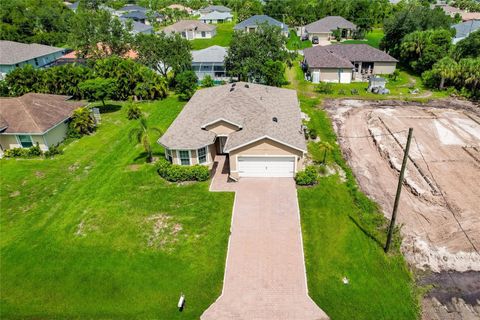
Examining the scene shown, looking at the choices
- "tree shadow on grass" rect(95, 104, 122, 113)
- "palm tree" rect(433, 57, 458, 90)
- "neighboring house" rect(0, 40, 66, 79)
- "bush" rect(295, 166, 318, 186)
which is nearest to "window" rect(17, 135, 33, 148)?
"tree shadow on grass" rect(95, 104, 122, 113)

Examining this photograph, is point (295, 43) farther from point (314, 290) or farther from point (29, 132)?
point (314, 290)

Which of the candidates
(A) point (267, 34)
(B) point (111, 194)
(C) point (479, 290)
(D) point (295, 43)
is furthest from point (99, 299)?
(D) point (295, 43)

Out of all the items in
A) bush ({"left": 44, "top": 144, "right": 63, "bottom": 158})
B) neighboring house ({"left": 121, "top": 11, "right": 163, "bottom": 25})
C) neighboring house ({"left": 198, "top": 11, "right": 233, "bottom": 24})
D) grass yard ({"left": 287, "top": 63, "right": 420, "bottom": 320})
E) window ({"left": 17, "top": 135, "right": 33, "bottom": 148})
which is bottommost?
grass yard ({"left": 287, "top": 63, "right": 420, "bottom": 320})

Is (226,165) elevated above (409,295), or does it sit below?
above

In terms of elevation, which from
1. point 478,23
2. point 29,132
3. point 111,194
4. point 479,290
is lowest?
point 479,290

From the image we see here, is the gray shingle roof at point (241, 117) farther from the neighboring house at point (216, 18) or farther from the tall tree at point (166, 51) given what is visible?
the neighboring house at point (216, 18)

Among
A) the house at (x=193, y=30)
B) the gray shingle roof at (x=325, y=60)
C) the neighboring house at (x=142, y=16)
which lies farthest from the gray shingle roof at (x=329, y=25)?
the neighboring house at (x=142, y=16)

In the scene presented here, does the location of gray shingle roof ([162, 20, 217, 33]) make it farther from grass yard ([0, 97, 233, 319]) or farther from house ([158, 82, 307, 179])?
grass yard ([0, 97, 233, 319])
